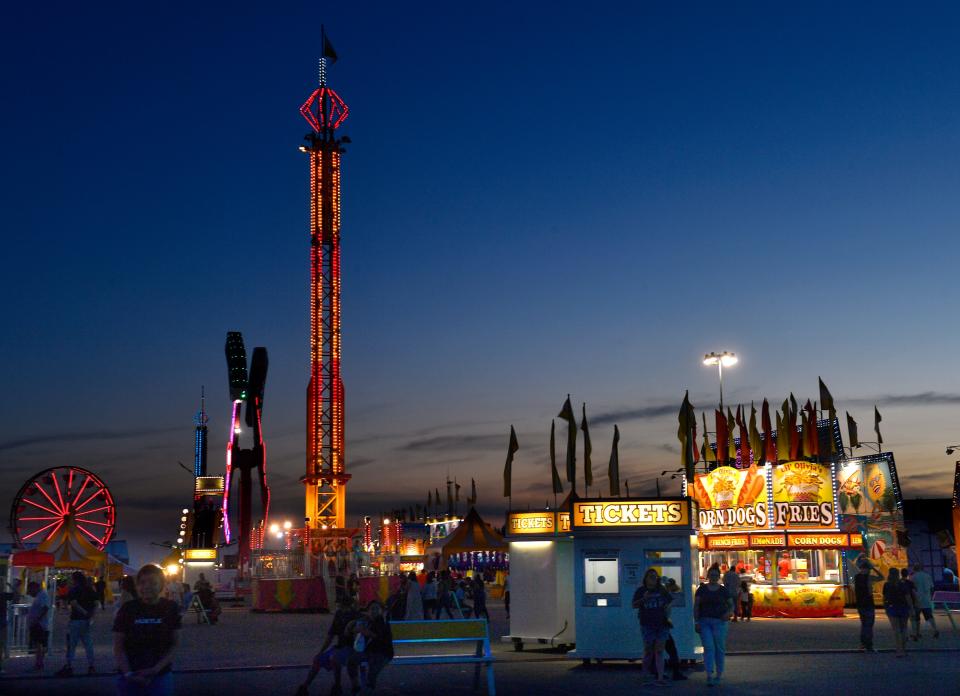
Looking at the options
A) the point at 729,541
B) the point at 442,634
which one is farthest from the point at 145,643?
the point at 729,541

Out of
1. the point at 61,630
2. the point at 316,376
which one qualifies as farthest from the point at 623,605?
the point at 316,376

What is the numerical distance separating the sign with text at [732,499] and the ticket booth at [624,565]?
1642 centimetres

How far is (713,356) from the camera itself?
4134cm

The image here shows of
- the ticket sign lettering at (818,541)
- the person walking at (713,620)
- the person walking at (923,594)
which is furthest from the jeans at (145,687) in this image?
the ticket sign lettering at (818,541)

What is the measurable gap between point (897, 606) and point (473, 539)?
69.6 ft

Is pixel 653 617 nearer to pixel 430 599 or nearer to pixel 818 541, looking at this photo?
pixel 430 599

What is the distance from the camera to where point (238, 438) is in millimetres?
75250

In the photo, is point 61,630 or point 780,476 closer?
point 61,630

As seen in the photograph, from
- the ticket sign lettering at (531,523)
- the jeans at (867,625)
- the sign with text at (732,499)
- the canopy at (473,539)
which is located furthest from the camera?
the canopy at (473,539)

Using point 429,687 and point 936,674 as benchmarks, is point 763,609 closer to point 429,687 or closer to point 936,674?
point 936,674

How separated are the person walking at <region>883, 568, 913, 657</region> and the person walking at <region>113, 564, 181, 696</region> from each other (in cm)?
1394

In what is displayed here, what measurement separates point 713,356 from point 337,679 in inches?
1173

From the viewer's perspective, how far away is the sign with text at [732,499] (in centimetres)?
3478

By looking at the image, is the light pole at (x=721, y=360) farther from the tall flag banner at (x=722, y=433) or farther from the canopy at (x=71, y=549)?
the canopy at (x=71, y=549)
